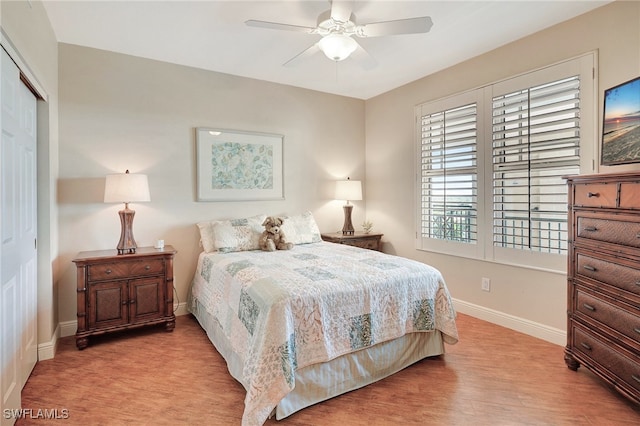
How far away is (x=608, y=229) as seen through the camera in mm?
2049

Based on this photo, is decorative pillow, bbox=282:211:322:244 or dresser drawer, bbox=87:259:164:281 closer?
dresser drawer, bbox=87:259:164:281

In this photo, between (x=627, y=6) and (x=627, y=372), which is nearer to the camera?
(x=627, y=372)

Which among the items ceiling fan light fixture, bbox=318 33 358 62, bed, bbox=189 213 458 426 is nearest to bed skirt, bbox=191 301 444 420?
bed, bbox=189 213 458 426

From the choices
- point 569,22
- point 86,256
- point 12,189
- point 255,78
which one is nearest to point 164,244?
point 86,256

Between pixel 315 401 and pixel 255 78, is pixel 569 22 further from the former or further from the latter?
pixel 315 401

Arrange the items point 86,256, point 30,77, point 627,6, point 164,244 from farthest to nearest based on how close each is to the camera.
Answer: point 164,244 → point 86,256 → point 627,6 → point 30,77

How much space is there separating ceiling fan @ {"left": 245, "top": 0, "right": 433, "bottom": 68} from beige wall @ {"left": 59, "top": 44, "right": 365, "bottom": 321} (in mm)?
1697

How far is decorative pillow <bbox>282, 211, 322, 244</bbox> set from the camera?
12.3 ft

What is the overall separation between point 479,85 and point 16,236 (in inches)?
156

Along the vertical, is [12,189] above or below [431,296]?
above

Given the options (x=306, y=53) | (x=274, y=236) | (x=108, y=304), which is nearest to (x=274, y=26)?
(x=306, y=53)

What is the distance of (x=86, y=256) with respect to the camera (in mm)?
2838

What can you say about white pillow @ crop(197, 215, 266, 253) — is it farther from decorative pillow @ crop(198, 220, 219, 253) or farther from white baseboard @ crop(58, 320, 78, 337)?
white baseboard @ crop(58, 320, 78, 337)

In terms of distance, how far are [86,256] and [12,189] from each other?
107cm
